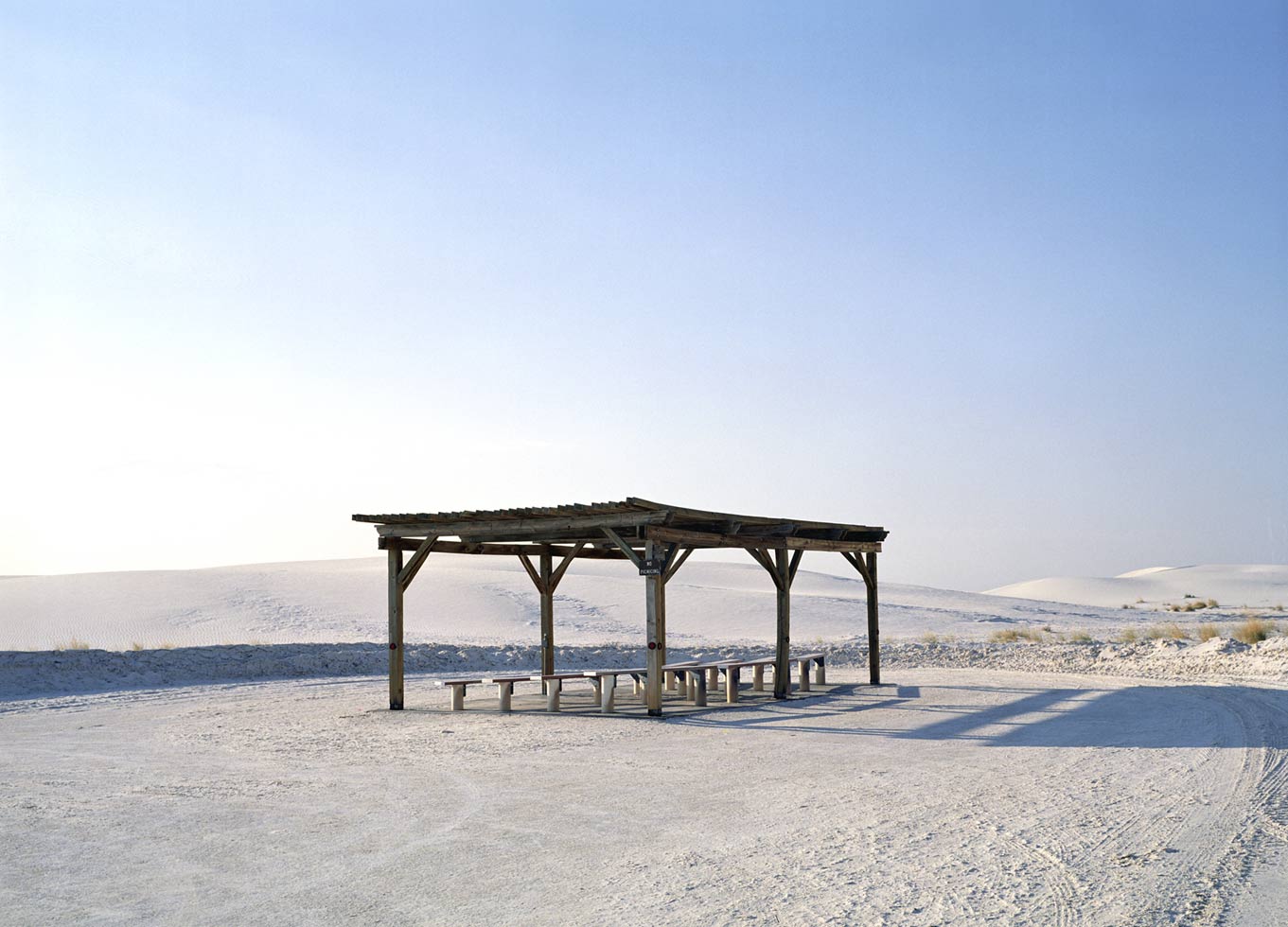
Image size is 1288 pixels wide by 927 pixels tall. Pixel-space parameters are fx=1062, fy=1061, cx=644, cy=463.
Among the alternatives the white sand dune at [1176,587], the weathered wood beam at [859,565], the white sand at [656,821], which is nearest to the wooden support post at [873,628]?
the weathered wood beam at [859,565]

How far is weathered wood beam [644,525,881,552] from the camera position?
14008 mm

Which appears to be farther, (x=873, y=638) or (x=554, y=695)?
(x=873, y=638)

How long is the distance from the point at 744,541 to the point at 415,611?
2731cm

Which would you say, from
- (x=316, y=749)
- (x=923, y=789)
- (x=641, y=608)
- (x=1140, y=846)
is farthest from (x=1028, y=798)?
(x=641, y=608)

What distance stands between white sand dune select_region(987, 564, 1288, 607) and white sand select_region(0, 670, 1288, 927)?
67.7 metres

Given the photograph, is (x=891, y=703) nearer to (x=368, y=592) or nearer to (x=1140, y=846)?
(x=1140, y=846)

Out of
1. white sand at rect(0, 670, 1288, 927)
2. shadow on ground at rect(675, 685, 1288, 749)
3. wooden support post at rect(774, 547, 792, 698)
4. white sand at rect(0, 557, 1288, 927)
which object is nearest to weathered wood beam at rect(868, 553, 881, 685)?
white sand at rect(0, 557, 1288, 927)

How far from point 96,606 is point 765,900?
141 feet

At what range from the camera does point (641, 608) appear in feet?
143

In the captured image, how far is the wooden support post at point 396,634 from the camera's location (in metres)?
14.9

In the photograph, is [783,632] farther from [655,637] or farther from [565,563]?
[565,563]

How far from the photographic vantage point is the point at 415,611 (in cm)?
4050

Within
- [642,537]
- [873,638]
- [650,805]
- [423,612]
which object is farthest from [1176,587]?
[650,805]

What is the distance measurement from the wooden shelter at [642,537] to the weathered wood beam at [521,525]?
1cm
